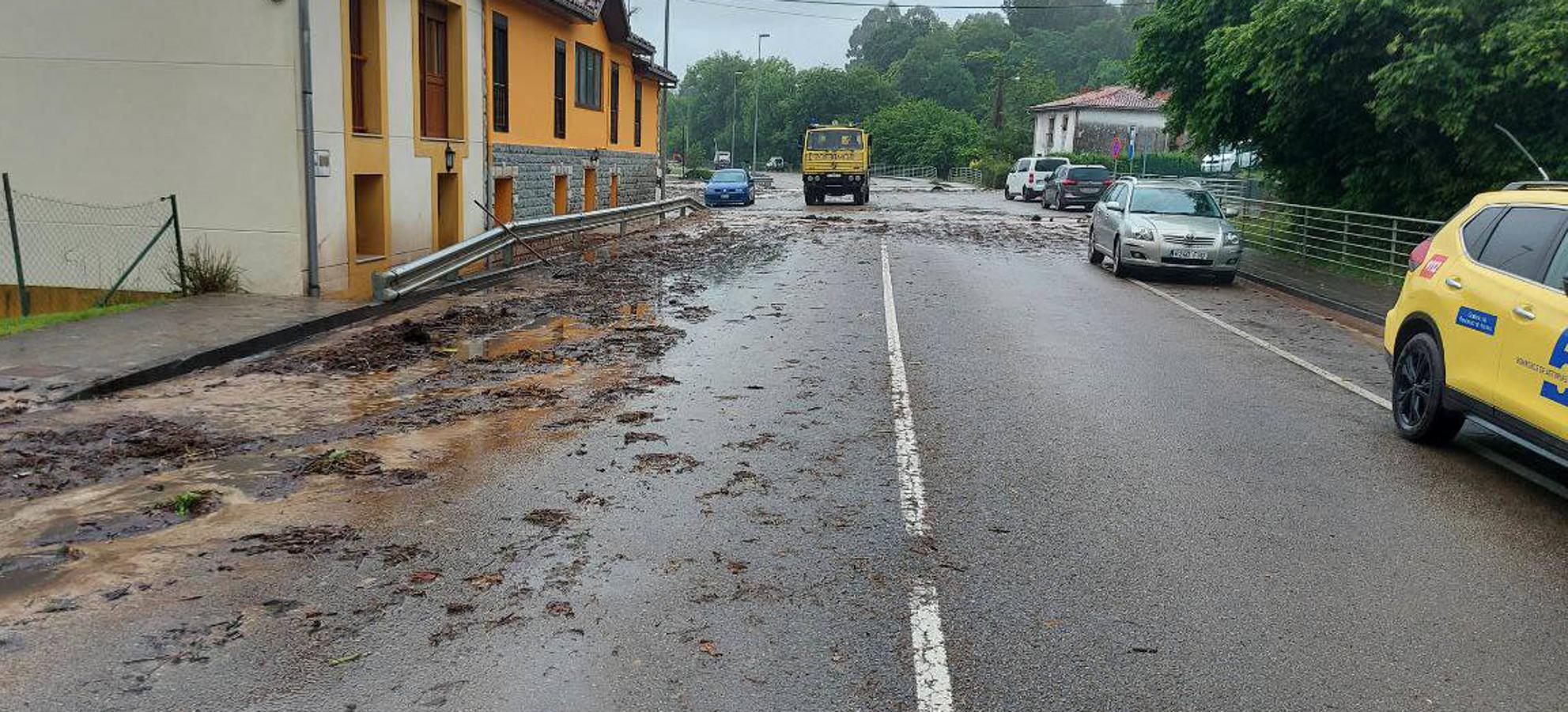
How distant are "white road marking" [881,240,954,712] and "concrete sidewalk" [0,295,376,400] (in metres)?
5.96

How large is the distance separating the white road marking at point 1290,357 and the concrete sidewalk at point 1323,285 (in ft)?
6.72

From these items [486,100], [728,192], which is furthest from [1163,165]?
[486,100]

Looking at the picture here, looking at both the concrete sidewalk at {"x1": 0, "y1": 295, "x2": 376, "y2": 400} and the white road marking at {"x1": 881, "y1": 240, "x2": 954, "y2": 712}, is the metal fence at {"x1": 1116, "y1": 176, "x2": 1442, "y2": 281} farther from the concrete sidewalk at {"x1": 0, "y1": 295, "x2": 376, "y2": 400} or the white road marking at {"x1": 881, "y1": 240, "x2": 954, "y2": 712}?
the concrete sidewalk at {"x1": 0, "y1": 295, "x2": 376, "y2": 400}

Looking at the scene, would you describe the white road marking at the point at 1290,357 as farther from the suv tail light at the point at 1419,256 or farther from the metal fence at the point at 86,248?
the metal fence at the point at 86,248

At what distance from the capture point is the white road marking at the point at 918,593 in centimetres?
414

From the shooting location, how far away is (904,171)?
10012 cm

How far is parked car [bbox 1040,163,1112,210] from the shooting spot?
4153 centimetres

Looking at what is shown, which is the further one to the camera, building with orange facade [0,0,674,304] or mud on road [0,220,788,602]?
building with orange facade [0,0,674,304]

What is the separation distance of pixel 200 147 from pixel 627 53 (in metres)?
19.6

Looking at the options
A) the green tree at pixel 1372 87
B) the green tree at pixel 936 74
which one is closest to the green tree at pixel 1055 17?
the green tree at pixel 936 74

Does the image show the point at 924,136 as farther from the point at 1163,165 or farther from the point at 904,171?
the point at 1163,165

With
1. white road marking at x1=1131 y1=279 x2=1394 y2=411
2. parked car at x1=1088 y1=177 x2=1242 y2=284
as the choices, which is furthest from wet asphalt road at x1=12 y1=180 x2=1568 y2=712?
parked car at x1=1088 y1=177 x2=1242 y2=284

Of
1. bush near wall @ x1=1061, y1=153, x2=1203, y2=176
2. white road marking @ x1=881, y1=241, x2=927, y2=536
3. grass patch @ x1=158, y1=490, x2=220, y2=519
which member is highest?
bush near wall @ x1=1061, y1=153, x2=1203, y2=176

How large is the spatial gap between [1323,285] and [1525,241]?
11270 mm
